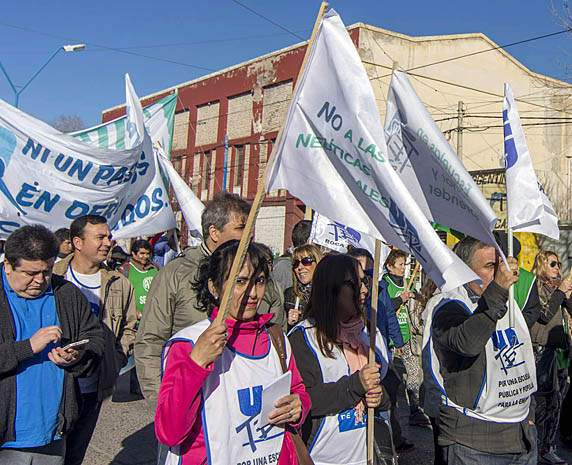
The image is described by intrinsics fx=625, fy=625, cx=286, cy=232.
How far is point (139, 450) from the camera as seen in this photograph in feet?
19.7

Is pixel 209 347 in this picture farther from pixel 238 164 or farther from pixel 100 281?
pixel 238 164

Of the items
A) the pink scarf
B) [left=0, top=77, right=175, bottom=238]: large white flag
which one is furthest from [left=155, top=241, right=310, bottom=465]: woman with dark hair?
[left=0, top=77, right=175, bottom=238]: large white flag

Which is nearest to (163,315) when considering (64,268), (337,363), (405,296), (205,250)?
(205,250)

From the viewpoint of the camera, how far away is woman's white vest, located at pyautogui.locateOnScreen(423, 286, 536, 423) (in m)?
3.30

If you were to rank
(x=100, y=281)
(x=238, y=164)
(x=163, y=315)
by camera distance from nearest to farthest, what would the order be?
(x=163, y=315) → (x=100, y=281) → (x=238, y=164)

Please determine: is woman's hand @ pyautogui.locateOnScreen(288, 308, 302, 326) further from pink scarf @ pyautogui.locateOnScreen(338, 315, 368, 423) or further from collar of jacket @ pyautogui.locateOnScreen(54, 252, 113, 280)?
pink scarf @ pyautogui.locateOnScreen(338, 315, 368, 423)

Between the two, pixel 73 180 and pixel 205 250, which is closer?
pixel 205 250

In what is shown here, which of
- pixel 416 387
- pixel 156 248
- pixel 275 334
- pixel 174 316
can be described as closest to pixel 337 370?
pixel 275 334

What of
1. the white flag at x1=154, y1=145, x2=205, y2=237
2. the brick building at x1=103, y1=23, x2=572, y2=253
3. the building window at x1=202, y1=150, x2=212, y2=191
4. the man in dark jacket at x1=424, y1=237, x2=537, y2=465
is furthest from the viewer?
the building window at x1=202, y1=150, x2=212, y2=191

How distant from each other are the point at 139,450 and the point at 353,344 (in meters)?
3.48

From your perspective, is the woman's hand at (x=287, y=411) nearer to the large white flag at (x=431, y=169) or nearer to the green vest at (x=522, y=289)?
the large white flag at (x=431, y=169)

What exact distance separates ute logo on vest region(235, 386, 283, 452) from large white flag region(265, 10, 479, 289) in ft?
2.85

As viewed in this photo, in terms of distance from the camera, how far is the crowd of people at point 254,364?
101 inches

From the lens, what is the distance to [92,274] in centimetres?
480
